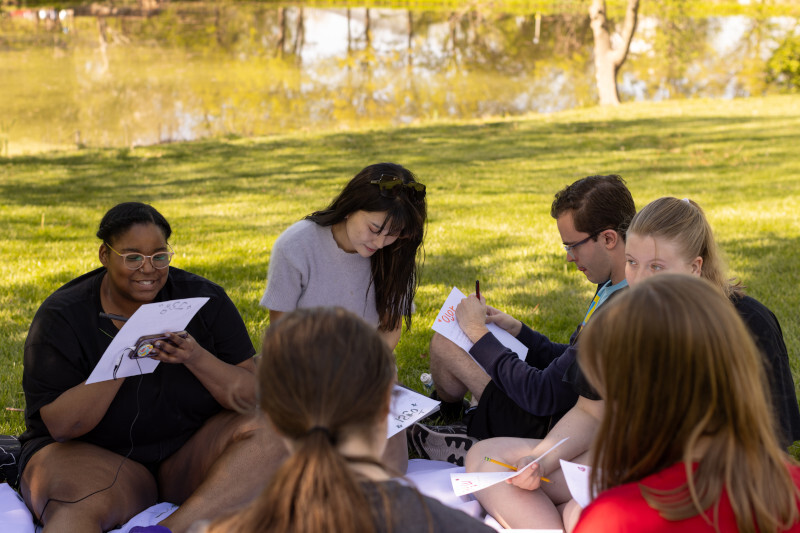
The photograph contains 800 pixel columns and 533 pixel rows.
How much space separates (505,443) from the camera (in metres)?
3.05

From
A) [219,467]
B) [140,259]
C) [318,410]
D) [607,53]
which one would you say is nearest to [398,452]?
→ [219,467]

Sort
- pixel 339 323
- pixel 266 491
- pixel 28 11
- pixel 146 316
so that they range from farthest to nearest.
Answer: pixel 28 11
pixel 146 316
pixel 339 323
pixel 266 491

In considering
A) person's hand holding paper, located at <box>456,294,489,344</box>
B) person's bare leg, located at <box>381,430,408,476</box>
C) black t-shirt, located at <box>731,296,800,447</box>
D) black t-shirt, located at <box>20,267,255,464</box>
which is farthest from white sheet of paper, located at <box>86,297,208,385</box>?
black t-shirt, located at <box>731,296,800,447</box>

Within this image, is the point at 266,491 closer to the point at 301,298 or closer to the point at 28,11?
the point at 301,298

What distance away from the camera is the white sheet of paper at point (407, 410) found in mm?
3136

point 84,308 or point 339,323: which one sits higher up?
point 339,323

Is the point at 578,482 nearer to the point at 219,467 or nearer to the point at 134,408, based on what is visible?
the point at 219,467

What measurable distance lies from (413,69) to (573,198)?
1952cm

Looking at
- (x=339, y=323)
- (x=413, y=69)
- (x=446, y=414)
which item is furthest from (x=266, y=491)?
(x=413, y=69)

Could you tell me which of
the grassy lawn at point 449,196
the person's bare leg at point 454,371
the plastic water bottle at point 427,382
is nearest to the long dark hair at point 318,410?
the person's bare leg at point 454,371

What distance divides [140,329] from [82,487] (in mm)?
614

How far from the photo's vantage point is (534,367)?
3.32 metres

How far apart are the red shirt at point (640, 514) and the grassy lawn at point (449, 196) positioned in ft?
8.98

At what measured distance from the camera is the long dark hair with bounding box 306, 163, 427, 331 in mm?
3498
